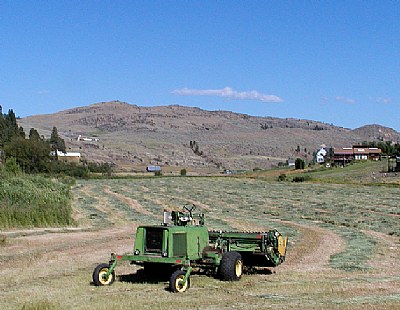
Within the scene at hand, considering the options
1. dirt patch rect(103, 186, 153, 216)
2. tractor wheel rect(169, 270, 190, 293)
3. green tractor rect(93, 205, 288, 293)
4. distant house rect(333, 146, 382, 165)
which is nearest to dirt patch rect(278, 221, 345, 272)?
green tractor rect(93, 205, 288, 293)

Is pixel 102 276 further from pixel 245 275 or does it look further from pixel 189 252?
pixel 245 275

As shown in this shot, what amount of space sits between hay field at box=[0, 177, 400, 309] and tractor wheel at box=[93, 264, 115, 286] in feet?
0.69

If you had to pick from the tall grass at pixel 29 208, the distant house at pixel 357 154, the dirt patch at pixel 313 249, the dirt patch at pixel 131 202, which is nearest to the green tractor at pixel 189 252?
the dirt patch at pixel 313 249

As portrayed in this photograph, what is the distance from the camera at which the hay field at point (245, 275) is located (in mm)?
12414

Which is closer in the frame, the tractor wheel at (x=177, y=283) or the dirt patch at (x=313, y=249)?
the tractor wheel at (x=177, y=283)

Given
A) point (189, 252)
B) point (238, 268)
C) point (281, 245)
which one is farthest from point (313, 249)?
point (189, 252)

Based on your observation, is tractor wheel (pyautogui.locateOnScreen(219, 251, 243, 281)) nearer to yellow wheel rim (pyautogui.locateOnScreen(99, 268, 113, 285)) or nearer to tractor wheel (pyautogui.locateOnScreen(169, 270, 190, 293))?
→ tractor wheel (pyautogui.locateOnScreen(169, 270, 190, 293))

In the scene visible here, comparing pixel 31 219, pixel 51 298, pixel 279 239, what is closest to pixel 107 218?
pixel 31 219

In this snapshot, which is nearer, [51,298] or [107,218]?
[51,298]

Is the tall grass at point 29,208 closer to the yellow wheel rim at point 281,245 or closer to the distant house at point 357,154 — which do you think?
the yellow wheel rim at point 281,245

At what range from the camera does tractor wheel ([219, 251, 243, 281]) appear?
47.4ft

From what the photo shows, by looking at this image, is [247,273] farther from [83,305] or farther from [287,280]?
[83,305]

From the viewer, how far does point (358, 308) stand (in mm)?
11656

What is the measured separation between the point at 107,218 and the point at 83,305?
21.7 m
